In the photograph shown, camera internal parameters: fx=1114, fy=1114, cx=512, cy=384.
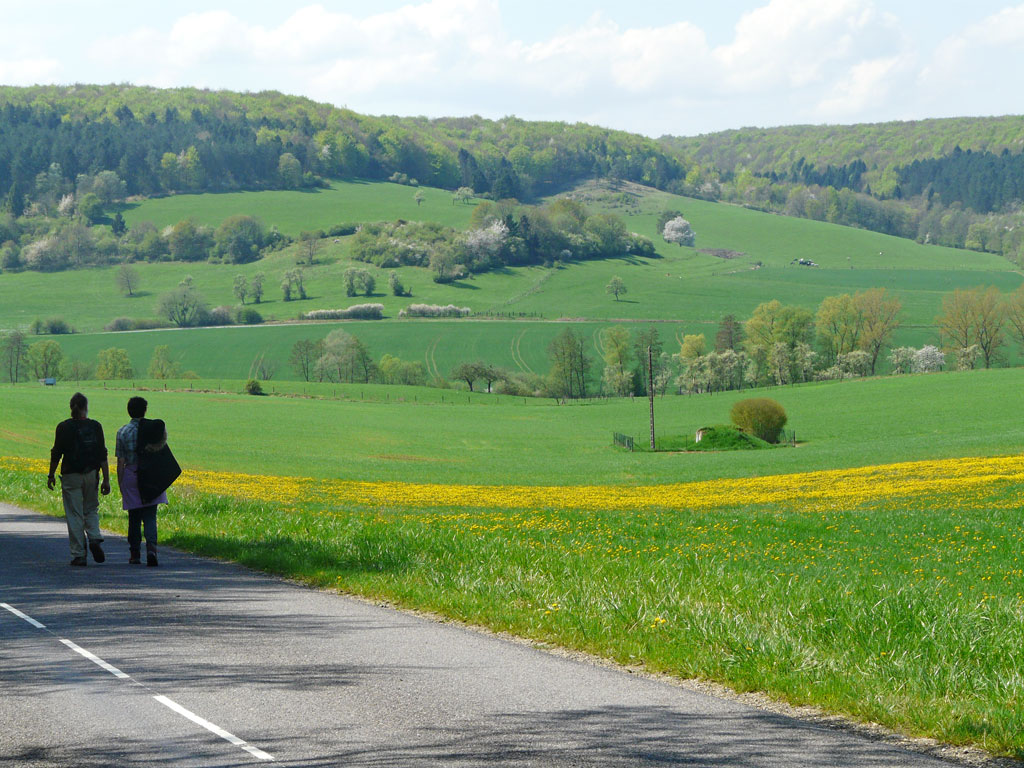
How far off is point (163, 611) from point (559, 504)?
21.4m

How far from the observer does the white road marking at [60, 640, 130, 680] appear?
9.23 meters

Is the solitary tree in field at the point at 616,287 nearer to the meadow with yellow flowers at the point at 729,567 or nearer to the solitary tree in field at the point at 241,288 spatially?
the solitary tree in field at the point at 241,288

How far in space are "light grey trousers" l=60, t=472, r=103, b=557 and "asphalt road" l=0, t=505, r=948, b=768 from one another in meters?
3.06

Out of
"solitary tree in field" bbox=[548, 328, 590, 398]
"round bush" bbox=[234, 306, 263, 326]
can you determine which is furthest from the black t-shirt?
"round bush" bbox=[234, 306, 263, 326]

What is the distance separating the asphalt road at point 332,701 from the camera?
716 centimetres

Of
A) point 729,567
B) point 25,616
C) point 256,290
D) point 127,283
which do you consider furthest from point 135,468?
point 127,283

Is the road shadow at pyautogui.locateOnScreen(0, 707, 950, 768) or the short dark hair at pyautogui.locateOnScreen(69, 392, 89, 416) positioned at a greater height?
the short dark hair at pyautogui.locateOnScreen(69, 392, 89, 416)

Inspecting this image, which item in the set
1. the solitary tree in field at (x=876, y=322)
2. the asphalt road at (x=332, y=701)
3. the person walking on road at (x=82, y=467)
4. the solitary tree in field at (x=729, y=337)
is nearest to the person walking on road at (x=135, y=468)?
the person walking on road at (x=82, y=467)

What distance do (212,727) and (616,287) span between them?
18274cm

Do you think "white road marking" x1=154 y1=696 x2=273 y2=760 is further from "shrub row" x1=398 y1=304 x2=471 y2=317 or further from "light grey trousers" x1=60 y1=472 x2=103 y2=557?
"shrub row" x1=398 y1=304 x2=471 y2=317

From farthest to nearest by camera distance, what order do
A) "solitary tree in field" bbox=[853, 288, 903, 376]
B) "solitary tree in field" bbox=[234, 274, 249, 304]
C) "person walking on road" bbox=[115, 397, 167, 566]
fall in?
1. "solitary tree in field" bbox=[234, 274, 249, 304]
2. "solitary tree in field" bbox=[853, 288, 903, 376]
3. "person walking on road" bbox=[115, 397, 167, 566]

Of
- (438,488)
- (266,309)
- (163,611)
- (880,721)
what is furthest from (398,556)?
(266,309)

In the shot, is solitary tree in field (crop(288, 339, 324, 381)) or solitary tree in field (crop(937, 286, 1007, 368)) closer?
solitary tree in field (crop(937, 286, 1007, 368))

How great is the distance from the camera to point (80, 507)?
1589 centimetres
